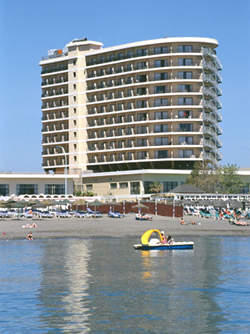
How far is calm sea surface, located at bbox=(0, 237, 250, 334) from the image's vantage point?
68.1 feet

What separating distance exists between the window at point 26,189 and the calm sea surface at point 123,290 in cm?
6890

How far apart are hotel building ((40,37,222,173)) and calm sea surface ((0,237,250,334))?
6788 cm

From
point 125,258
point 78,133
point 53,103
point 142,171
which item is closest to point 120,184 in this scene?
point 142,171

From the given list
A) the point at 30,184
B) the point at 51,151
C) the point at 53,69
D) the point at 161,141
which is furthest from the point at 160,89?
the point at 30,184

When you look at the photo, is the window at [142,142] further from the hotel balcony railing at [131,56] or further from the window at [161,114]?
the hotel balcony railing at [131,56]

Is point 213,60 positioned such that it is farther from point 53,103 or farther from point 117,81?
point 53,103

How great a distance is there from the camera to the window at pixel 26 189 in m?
112

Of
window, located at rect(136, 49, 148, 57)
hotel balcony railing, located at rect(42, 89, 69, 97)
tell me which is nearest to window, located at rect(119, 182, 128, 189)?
window, located at rect(136, 49, 148, 57)

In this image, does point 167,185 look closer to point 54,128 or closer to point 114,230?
point 54,128

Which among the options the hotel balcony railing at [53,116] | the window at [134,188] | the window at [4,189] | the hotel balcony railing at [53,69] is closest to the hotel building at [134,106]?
the hotel balcony railing at [53,116]

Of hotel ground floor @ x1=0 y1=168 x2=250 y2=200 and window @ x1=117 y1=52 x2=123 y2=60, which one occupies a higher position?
window @ x1=117 y1=52 x2=123 y2=60

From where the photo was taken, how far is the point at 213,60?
4525 inches

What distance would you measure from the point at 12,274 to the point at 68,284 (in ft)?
15.0

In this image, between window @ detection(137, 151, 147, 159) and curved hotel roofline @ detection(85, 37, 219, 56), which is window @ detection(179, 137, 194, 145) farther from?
curved hotel roofline @ detection(85, 37, 219, 56)
